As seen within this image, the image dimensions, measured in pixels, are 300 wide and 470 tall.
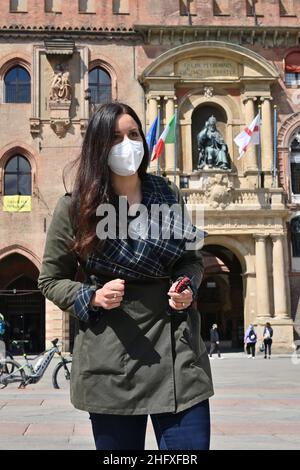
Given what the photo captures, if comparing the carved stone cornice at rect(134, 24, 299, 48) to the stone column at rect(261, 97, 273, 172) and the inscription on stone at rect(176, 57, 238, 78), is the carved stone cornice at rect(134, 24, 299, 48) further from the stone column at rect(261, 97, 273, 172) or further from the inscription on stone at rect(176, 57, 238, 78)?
the stone column at rect(261, 97, 273, 172)

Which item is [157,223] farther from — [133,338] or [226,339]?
[226,339]

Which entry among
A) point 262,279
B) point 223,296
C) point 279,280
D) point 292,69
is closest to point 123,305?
point 262,279

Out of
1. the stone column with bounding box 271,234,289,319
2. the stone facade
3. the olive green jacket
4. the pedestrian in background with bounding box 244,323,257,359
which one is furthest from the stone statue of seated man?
the olive green jacket

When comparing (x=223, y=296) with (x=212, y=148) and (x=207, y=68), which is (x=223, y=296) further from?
(x=207, y=68)

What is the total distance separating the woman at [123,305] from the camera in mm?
2908

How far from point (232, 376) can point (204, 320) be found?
856 inches

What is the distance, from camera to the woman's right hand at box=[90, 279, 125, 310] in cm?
288

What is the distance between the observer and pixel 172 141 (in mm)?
28281

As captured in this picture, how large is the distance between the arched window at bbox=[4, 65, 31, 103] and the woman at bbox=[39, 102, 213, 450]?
28758 millimetres

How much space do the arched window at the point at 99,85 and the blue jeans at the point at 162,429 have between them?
96.2 ft

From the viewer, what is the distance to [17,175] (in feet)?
99.9

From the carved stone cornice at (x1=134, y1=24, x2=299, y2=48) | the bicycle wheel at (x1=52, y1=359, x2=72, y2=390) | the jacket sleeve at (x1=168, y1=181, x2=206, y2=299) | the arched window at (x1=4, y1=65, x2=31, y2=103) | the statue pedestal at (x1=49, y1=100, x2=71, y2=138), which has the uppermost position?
the carved stone cornice at (x1=134, y1=24, x2=299, y2=48)

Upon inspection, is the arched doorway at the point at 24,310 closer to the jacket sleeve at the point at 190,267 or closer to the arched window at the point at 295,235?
the arched window at the point at 295,235

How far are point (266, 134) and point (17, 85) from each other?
11489 millimetres
